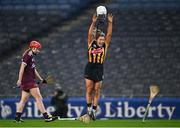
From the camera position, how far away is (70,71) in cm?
2355

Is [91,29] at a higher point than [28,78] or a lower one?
higher

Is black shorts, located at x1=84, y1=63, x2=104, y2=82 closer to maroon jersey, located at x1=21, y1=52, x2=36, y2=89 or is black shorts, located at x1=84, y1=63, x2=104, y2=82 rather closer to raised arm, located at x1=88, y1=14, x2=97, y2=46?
raised arm, located at x1=88, y1=14, x2=97, y2=46

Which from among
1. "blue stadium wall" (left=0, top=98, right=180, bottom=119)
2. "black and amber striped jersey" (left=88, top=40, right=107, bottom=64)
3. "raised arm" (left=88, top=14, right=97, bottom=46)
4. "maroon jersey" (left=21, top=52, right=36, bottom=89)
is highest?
"raised arm" (left=88, top=14, right=97, bottom=46)

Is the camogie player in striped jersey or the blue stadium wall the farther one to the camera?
the blue stadium wall

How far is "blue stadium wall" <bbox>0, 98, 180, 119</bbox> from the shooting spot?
20.9 metres

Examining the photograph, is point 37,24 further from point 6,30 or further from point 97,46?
point 97,46

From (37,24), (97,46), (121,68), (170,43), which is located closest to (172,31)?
(170,43)

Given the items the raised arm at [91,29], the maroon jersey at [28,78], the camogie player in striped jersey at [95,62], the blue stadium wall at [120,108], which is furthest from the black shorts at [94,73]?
the blue stadium wall at [120,108]

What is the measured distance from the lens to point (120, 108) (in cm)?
2102

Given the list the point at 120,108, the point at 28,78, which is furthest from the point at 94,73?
the point at 120,108

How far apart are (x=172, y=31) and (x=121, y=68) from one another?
198 centimetres

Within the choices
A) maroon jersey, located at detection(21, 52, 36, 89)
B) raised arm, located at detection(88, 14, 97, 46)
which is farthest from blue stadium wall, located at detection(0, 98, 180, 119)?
raised arm, located at detection(88, 14, 97, 46)

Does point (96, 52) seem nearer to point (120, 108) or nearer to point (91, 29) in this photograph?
point (91, 29)

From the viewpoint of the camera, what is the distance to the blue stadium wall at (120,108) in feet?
68.6
